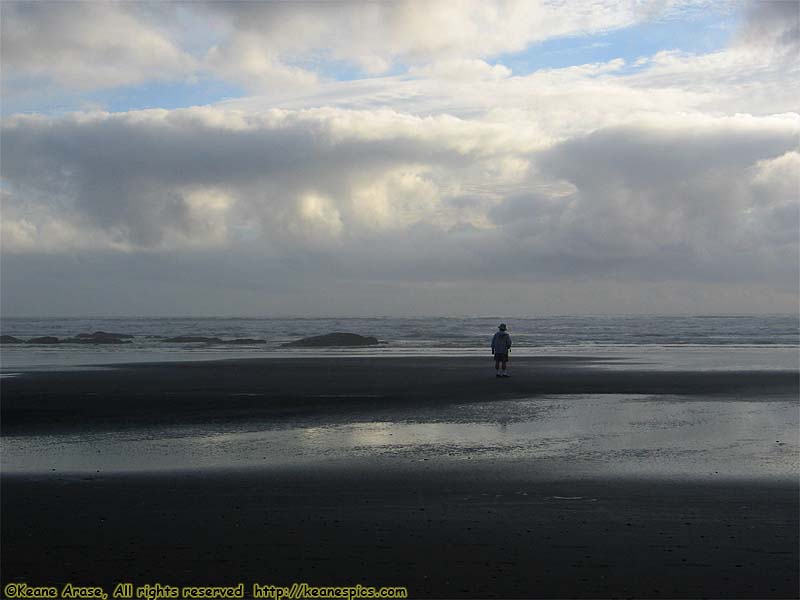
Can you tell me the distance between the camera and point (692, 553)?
736cm

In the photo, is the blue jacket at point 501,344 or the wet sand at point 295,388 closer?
the wet sand at point 295,388

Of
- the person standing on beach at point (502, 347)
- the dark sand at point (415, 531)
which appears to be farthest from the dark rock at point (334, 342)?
the dark sand at point (415, 531)

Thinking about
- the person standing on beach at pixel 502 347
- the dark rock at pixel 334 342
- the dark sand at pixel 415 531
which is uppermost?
the person standing on beach at pixel 502 347

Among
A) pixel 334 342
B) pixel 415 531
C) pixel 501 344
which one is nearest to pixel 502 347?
pixel 501 344

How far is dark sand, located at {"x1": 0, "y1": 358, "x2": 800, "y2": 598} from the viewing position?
267 inches

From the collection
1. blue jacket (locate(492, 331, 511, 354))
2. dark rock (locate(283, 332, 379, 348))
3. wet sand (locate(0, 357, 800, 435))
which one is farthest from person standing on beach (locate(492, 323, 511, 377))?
dark rock (locate(283, 332, 379, 348))

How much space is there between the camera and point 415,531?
26.7 ft

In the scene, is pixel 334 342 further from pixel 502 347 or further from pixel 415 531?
pixel 415 531

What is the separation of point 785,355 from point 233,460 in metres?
39.5

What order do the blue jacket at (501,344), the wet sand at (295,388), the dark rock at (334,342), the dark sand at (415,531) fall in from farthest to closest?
the dark rock at (334,342) → the blue jacket at (501,344) → the wet sand at (295,388) → the dark sand at (415,531)

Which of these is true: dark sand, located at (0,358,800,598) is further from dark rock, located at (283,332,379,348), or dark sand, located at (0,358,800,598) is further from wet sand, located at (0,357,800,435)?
dark rock, located at (283,332,379,348)

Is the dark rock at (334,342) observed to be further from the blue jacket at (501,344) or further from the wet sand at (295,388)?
the blue jacket at (501,344)

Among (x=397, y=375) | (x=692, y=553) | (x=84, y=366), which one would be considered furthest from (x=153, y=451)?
(x=84, y=366)

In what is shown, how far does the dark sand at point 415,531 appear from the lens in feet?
22.2
